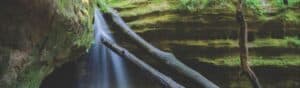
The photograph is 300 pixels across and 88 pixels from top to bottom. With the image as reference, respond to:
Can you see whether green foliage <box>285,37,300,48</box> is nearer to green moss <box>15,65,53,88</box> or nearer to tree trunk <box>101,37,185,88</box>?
tree trunk <box>101,37,185,88</box>

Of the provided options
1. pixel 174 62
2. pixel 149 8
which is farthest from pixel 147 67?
pixel 149 8

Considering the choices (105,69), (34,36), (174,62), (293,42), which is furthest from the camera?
(105,69)

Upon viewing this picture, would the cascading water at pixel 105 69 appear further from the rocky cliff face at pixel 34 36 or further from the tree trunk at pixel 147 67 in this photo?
the rocky cliff face at pixel 34 36

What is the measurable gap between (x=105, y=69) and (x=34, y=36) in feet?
9.44

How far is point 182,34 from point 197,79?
1.41 meters

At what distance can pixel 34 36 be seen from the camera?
3211 mm

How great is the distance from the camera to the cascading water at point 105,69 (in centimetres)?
599

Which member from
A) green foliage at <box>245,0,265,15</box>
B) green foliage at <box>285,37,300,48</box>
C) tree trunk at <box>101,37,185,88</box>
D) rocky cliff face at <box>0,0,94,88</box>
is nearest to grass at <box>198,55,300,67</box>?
green foliage at <box>285,37,300,48</box>

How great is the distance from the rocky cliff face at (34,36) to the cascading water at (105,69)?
1.97m

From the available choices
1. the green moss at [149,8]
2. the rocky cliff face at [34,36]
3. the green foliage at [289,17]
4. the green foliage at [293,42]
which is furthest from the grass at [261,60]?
the rocky cliff face at [34,36]

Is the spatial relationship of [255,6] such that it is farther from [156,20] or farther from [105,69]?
[105,69]

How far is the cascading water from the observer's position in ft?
19.6

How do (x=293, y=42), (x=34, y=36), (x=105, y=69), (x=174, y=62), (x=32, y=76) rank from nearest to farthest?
1. (x=34, y=36)
2. (x=32, y=76)
3. (x=174, y=62)
4. (x=293, y=42)
5. (x=105, y=69)

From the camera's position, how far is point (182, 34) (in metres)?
5.97
